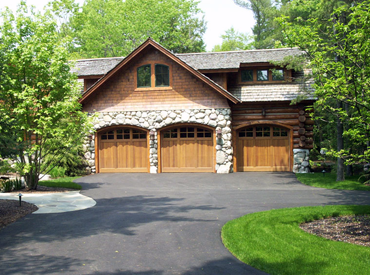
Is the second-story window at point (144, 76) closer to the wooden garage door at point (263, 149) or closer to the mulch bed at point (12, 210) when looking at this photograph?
the wooden garage door at point (263, 149)

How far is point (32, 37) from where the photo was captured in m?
13.7

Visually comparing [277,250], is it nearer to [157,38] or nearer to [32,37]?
[32,37]

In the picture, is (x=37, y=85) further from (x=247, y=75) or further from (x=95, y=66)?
(x=247, y=75)

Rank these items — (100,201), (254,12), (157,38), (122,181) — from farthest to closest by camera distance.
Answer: (254,12) < (157,38) < (122,181) < (100,201)

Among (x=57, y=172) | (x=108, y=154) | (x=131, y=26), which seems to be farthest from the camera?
(x=131, y=26)

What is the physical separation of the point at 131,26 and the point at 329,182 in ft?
93.1

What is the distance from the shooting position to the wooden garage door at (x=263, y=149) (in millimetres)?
19812

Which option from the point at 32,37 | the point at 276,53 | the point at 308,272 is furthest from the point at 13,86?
the point at 276,53

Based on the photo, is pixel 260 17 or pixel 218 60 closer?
pixel 218 60

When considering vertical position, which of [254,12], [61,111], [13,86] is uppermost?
[254,12]

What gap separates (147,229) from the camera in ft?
27.9

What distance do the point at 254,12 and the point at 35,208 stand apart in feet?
124

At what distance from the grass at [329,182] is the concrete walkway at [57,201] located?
30.3 ft

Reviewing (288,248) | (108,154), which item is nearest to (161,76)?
(108,154)
